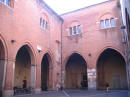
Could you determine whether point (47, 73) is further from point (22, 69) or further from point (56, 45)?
point (56, 45)

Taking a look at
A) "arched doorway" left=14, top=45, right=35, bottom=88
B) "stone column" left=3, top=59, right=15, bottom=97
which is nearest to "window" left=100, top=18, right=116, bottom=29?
"arched doorway" left=14, top=45, right=35, bottom=88

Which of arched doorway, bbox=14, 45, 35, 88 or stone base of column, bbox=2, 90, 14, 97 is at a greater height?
arched doorway, bbox=14, 45, 35, 88

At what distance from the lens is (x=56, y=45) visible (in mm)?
18219

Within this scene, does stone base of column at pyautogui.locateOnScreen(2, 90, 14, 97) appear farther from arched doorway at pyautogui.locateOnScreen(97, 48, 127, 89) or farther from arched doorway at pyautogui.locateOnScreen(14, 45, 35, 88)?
arched doorway at pyautogui.locateOnScreen(97, 48, 127, 89)

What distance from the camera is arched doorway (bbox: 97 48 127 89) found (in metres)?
18.6

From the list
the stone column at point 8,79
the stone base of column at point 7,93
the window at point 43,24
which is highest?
the window at point 43,24

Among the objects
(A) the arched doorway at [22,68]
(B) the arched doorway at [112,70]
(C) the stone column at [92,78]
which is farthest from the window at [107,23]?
(A) the arched doorway at [22,68]

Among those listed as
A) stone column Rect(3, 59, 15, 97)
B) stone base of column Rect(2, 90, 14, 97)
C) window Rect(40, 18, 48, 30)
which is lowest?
stone base of column Rect(2, 90, 14, 97)

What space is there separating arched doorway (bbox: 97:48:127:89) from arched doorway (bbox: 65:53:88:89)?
2.58 m

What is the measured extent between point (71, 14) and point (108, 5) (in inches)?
191

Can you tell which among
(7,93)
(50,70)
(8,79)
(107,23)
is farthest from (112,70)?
(7,93)

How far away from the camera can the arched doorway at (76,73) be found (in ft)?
69.3

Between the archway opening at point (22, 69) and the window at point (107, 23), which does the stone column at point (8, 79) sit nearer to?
the archway opening at point (22, 69)

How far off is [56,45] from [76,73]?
A: 231 inches
